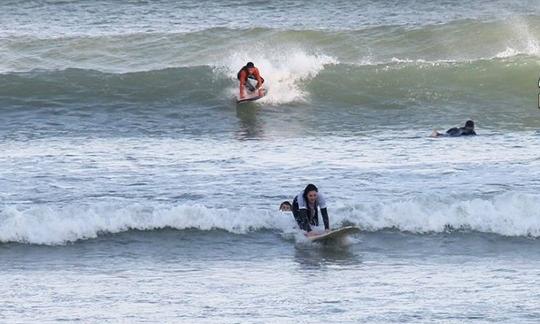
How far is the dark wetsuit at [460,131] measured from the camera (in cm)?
2481

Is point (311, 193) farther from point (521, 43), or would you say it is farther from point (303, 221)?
point (521, 43)

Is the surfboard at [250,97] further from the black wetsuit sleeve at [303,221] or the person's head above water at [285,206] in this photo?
the black wetsuit sleeve at [303,221]

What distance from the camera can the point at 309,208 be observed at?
746 inches

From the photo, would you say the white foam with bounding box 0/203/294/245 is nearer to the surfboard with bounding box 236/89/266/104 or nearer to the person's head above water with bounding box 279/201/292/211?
the person's head above water with bounding box 279/201/292/211

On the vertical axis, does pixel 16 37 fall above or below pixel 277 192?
above

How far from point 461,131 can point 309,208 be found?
6.86 metres

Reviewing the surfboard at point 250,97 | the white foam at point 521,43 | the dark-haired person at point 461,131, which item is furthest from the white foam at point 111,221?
the white foam at point 521,43

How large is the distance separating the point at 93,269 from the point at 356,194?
4788 millimetres

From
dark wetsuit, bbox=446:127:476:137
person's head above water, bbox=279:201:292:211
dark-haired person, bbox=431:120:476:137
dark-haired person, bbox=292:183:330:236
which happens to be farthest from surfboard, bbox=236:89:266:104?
dark-haired person, bbox=292:183:330:236

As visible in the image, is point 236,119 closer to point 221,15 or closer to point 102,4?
point 221,15

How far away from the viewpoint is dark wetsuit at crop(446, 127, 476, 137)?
2481 centimetres

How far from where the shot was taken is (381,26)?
33.7 m

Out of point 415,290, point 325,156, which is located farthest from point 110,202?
point 415,290

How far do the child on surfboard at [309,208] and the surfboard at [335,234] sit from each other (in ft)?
0.35
